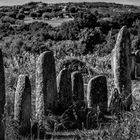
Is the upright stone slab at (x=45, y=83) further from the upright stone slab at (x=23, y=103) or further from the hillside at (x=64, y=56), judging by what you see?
the upright stone slab at (x=23, y=103)

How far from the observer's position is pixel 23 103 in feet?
27.9

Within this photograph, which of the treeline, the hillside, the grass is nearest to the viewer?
the hillside

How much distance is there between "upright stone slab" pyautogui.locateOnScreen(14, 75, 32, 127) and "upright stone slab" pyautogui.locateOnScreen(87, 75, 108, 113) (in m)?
2.30

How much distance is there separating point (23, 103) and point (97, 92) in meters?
2.58

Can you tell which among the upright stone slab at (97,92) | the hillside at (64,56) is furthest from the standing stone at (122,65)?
the upright stone slab at (97,92)

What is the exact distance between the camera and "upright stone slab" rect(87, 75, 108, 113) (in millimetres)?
10492

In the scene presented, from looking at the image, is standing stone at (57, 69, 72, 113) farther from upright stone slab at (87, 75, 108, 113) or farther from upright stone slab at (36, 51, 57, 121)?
upright stone slab at (36, 51, 57, 121)

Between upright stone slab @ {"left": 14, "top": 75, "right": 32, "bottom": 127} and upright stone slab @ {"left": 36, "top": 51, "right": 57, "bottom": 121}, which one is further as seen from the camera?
upright stone slab @ {"left": 36, "top": 51, "right": 57, "bottom": 121}

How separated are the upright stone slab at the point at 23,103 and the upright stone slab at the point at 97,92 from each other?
7.54ft

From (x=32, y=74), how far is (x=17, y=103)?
859cm

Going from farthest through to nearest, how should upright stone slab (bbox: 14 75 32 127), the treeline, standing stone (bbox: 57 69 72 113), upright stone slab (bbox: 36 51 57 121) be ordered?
the treeline, standing stone (bbox: 57 69 72 113), upright stone slab (bbox: 36 51 57 121), upright stone slab (bbox: 14 75 32 127)

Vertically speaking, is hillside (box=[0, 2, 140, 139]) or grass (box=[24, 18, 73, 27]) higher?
Result: grass (box=[24, 18, 73, 27])

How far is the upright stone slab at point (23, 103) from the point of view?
27.9 feet

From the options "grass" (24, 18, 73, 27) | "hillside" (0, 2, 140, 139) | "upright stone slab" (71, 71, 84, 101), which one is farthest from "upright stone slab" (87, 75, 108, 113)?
"grass" (24, 18, 73, 27)
